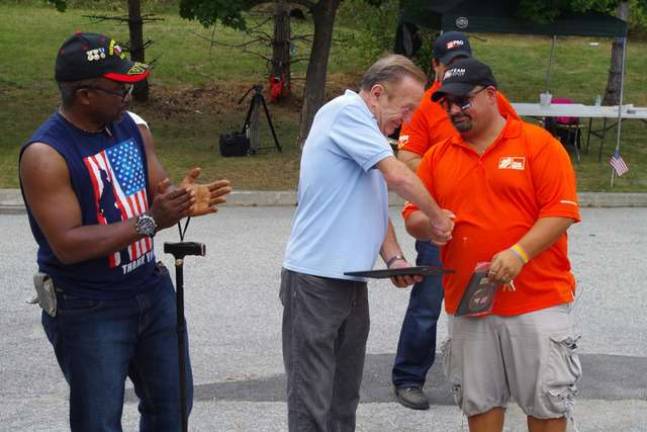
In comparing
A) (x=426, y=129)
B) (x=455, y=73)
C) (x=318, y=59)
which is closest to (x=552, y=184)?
(x=455, y=73)

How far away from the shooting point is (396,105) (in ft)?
13.2

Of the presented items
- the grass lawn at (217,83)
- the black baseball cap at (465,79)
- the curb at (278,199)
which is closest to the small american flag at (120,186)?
the black baseball cap at (465,79)

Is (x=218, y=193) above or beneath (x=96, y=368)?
above

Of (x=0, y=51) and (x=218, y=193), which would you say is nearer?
(x=218, y=193)

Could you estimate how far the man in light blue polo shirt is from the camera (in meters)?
3.93

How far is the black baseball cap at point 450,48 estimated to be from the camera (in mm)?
5285

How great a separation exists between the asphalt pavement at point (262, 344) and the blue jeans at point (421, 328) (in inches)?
7.3

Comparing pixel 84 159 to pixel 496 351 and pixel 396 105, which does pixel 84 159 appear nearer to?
pixel 396 105

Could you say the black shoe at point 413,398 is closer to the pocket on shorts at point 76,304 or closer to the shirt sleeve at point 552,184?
the shirt sleeve at point 552,184

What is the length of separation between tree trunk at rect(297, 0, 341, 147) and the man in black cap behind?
9.87 m

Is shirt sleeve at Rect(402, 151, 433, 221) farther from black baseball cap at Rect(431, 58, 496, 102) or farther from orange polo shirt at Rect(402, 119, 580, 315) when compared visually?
black baseball cap at Rect(431, 58, 496, 102)

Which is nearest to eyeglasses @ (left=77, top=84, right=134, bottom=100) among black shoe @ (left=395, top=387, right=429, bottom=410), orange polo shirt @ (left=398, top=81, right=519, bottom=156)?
orange polo shirt @ (left=398, top=81, right=519, bottom=156)

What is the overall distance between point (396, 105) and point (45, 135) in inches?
51.7

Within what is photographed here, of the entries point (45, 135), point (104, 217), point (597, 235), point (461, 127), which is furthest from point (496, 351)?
point (597, 235)
